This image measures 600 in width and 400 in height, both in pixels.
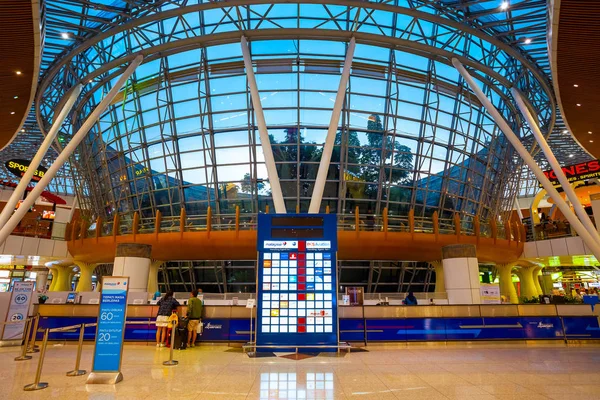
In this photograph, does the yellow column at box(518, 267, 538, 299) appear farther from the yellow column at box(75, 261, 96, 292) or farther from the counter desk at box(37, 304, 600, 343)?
the yellow column at box(75, 261, 96, 292)

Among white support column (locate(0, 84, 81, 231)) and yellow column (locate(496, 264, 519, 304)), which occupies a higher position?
white support column (locate(0, 84, 81, 231))

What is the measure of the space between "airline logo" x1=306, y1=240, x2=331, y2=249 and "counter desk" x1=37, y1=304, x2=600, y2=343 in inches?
127

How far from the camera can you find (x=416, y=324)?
13.5 meters

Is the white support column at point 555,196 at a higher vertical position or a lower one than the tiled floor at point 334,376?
higher

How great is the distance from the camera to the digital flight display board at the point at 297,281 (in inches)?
443

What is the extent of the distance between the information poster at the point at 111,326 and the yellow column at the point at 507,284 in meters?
29.1

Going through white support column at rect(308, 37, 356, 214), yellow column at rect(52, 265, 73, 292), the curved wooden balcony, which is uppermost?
white support column at rect(308, 37, 356, 214)

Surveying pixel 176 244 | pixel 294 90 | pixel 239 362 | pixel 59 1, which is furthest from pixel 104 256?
pixel 239 362

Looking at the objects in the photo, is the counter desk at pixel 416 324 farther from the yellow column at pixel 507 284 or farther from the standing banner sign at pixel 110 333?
the yellow column at pixel 507 284

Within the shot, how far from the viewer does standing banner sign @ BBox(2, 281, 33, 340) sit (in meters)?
12.7

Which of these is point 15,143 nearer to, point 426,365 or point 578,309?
point 426,365

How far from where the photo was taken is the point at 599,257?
17000mm

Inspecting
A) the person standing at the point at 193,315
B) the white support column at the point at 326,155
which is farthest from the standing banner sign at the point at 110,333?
the white support column at the point at 326,155

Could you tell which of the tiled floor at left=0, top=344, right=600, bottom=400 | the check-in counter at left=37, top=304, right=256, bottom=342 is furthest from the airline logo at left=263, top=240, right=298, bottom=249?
the tiled floor at left=0, top=344, right=600, bottom=400
